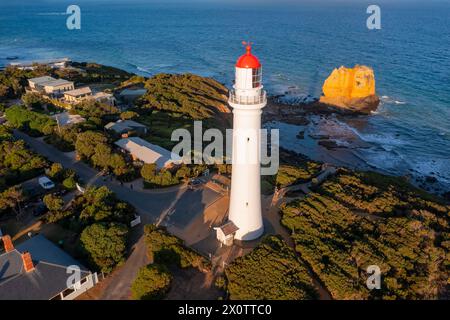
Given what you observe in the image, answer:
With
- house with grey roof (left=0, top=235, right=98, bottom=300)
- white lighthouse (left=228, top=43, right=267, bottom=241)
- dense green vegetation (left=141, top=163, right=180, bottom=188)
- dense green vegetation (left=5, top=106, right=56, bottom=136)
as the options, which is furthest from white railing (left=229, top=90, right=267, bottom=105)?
dense green vegetation (left=5, top=106, right=56, bottom=136)

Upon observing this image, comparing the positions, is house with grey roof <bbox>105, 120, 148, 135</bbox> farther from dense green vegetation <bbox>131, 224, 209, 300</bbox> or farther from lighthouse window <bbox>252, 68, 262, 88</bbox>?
lighthouse window <bbox>252, 68, 262, 88</bbox>

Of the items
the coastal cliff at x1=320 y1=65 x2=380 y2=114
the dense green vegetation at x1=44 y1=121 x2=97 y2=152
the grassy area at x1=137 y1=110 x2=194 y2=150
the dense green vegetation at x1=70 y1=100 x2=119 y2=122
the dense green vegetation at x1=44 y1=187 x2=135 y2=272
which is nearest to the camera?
the dense green vegetation at x1=44 y1=187 x2=135 y2=272

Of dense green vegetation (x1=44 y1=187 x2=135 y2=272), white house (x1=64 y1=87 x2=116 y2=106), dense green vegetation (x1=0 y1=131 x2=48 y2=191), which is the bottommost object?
dense green vegetation (x1=44 y1=187 x2=135 y2=272)

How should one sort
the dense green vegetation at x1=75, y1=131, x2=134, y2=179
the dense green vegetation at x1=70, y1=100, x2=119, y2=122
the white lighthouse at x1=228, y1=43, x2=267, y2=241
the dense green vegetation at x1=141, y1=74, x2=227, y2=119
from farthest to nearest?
the dense green vegetation at x1=141, y1=74, x2=227, y2=119, the dense green vegetation at x1=70, y1=100, x2=119, y2=122, the dense green vegetation at x1=75, y1=131, x2=134, y2=179, the white lighthouse at x1=228, y1=43, x2=267, y2=241

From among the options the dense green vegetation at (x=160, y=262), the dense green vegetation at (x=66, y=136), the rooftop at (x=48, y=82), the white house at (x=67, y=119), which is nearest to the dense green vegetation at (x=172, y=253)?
the dense green vegetation at (x=160, y=262)

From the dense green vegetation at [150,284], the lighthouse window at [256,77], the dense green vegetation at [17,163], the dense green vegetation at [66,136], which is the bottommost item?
the dense green vegetation at [150,284]

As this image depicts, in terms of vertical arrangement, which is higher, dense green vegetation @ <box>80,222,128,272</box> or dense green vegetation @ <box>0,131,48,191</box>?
dense green vegetation @ <box>0,131,48,191</box>

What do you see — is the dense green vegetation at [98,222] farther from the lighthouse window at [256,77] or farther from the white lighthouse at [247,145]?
the lighthouse window at [256,77]
